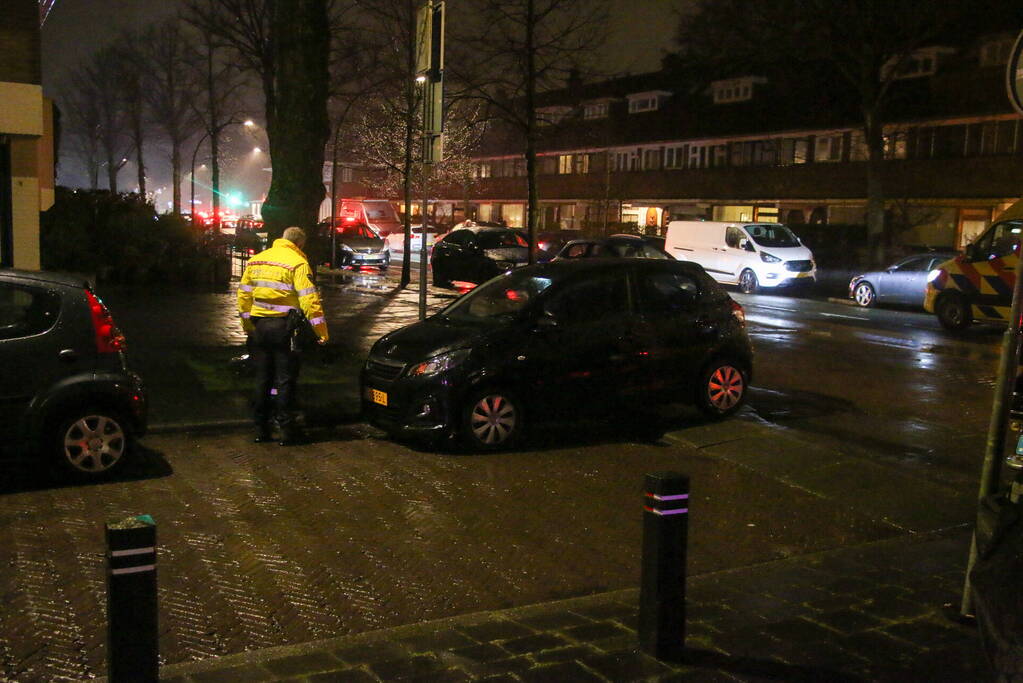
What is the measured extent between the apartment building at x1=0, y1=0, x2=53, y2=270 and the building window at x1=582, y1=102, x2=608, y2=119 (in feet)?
148

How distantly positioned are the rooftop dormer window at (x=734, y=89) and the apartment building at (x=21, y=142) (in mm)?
39134

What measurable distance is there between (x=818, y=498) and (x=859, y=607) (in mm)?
2152

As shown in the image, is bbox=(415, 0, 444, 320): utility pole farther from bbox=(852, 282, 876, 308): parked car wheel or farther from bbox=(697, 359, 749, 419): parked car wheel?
bbox=(852, 282, 876, 308): parked car wheel

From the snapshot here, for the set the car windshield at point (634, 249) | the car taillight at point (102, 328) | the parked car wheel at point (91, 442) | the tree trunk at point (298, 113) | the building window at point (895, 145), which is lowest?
the parked car wheel at point (91, 442)

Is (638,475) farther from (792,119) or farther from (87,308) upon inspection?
(792,119)

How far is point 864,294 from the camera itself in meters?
22.1

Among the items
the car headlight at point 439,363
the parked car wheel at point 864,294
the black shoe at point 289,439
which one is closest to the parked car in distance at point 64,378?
the black shoe at point 289,439

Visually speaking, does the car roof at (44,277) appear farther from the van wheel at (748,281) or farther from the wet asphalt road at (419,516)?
the van wheel at (748,281)

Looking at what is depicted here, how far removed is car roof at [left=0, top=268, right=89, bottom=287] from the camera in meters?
6.49

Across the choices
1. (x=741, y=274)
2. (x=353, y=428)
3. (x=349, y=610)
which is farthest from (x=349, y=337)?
(x=741, y=274)

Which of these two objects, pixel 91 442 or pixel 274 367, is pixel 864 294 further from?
pixel 91 442

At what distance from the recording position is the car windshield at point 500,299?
27.3 ft

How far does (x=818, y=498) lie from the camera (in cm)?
688

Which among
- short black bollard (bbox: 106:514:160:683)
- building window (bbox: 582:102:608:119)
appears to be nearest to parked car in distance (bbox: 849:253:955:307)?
short black bollard (bbox: 106:514:160:683)
